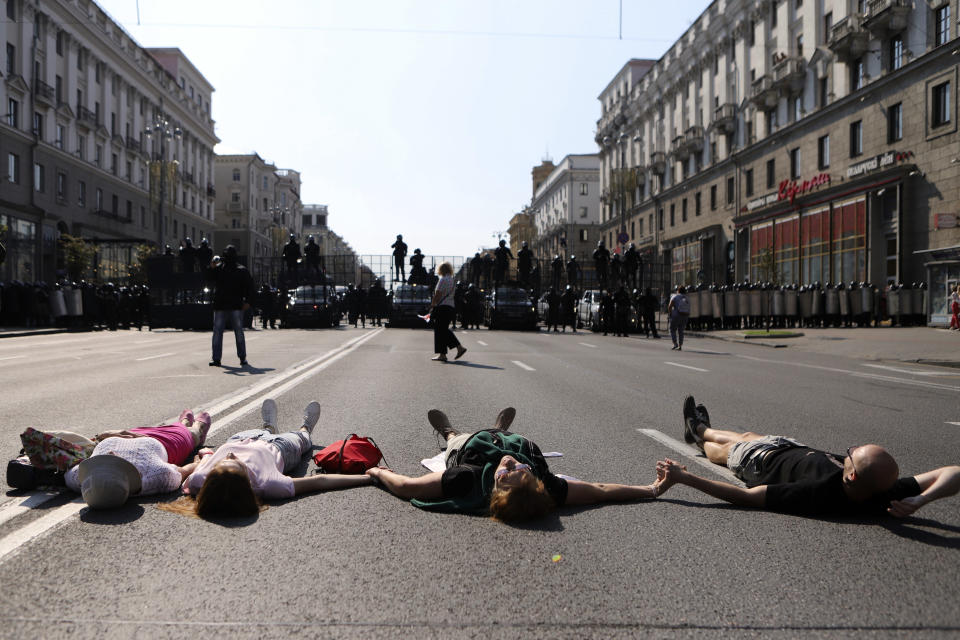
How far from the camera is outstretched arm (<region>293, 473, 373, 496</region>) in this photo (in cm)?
456

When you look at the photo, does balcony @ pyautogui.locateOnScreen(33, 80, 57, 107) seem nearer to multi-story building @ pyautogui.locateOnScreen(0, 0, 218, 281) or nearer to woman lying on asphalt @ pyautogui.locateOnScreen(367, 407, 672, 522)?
multi-story building @ pyautogui.locateOnScreen(0, 0, 218, 281)

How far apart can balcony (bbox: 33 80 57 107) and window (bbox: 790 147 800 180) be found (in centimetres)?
3952

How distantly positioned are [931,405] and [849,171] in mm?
26485

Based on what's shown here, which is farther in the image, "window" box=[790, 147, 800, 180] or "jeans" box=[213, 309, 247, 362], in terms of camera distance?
"window" box=[790, 147, 800, 180]

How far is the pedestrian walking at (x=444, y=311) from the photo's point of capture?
14672mm

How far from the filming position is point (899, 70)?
94.4 feet

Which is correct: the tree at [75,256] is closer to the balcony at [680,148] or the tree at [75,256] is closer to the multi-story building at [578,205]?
the balcony at [680,148]

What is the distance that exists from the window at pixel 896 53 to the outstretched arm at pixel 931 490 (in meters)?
30.3

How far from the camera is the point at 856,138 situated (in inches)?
1278

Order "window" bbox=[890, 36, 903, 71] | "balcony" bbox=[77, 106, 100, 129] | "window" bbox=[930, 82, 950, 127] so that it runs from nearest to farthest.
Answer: "window" bbox=[930, 82, 950, 127], "window" bbox=[890, 36, 903, 71], "balcony" bbox=[77, 106, 100, 129]

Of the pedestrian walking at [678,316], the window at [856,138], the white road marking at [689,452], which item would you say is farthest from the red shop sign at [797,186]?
the white road marking at [689,452]

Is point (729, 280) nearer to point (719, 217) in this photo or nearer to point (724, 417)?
point (719, 217)

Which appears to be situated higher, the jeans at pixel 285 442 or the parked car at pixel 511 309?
the parked car at pixel 511 309

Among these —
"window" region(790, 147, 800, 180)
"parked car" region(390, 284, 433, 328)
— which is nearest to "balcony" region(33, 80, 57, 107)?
"parked car" region(390, 284, 433, 328)
